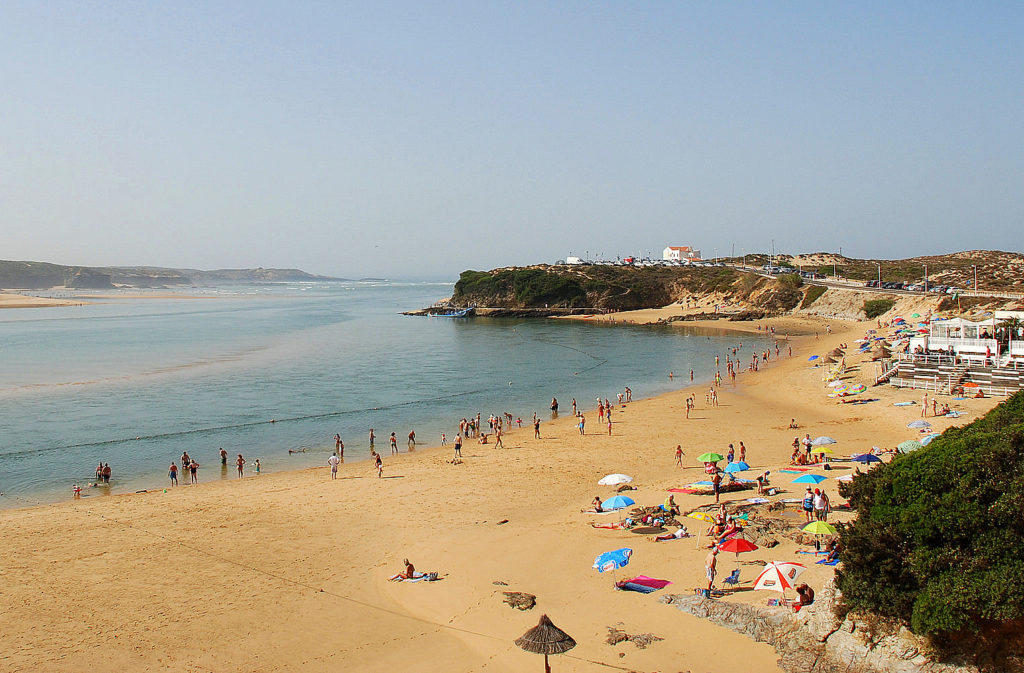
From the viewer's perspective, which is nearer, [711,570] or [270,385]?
[711,570]

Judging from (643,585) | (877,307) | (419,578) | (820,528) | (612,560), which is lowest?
(419,578)

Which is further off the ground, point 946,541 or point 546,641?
point 946,541

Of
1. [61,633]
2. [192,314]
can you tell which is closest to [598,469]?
[61,633]

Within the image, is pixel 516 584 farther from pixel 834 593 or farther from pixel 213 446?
pixel 213 446

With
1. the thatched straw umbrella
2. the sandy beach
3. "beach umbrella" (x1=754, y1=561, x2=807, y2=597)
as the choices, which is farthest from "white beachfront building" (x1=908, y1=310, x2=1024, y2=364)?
the thatched straw umbrella

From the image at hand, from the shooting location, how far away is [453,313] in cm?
10588

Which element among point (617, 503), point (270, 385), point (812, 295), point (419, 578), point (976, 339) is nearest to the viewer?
point (419, 578)

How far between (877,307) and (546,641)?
214 feet

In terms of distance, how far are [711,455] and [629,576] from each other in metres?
8.67

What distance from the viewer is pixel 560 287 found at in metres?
107

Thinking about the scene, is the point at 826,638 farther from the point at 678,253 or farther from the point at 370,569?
the point at 678,253

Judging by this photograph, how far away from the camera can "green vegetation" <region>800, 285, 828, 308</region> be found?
81.3 meters

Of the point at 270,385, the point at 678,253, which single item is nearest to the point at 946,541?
the point at 270,385

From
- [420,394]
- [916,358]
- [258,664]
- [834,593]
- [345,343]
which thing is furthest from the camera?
[345,343]
